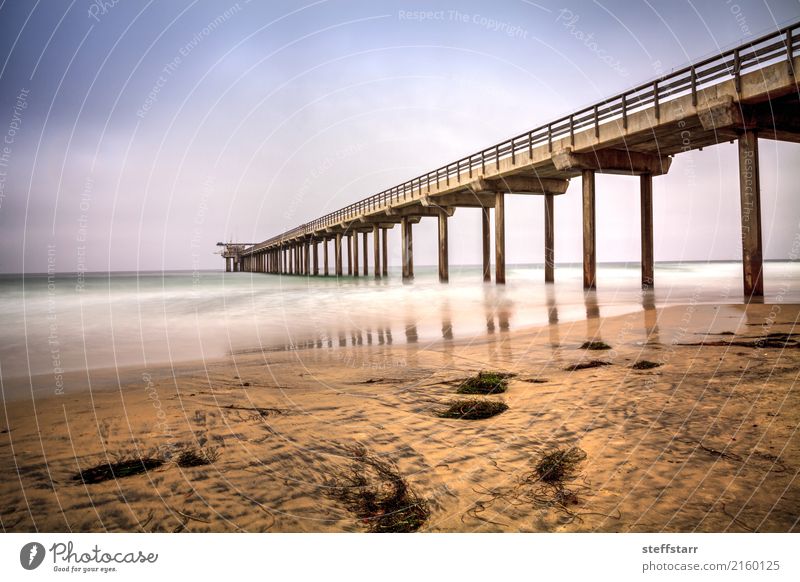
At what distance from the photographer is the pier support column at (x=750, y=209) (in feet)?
42.1

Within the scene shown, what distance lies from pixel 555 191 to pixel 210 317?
1886 cm

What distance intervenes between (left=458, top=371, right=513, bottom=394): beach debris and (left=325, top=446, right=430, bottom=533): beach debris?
2.15 m

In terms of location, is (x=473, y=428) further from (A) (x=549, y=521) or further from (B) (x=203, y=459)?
(B) (x=203, y=459)

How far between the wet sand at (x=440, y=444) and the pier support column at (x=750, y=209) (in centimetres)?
783

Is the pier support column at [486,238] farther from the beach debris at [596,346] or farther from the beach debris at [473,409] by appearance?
the beach debris at [473,409]

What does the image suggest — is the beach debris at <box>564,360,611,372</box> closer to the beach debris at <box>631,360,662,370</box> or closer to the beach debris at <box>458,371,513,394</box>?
the beach debris at <box>631,360,662,370</box>

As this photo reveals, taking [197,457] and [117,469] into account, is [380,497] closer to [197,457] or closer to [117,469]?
[197,457]

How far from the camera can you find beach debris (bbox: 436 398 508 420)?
4.43 meters

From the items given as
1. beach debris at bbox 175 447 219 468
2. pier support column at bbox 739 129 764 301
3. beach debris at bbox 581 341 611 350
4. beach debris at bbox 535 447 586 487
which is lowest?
beach debris at bbox 175 447 219 468

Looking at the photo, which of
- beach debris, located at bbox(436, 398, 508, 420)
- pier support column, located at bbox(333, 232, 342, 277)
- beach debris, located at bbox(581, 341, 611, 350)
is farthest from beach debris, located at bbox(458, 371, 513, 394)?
pier support column, located at bbox(333, 232, 342, 277)

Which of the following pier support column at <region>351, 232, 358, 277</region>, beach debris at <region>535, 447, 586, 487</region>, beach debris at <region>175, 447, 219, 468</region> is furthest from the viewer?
pier support column at <region>351, 232, 358, 277</region>

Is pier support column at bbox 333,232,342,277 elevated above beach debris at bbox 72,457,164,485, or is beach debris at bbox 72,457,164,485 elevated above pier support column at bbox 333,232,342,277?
pier support column at bbox 333,232,342,277
